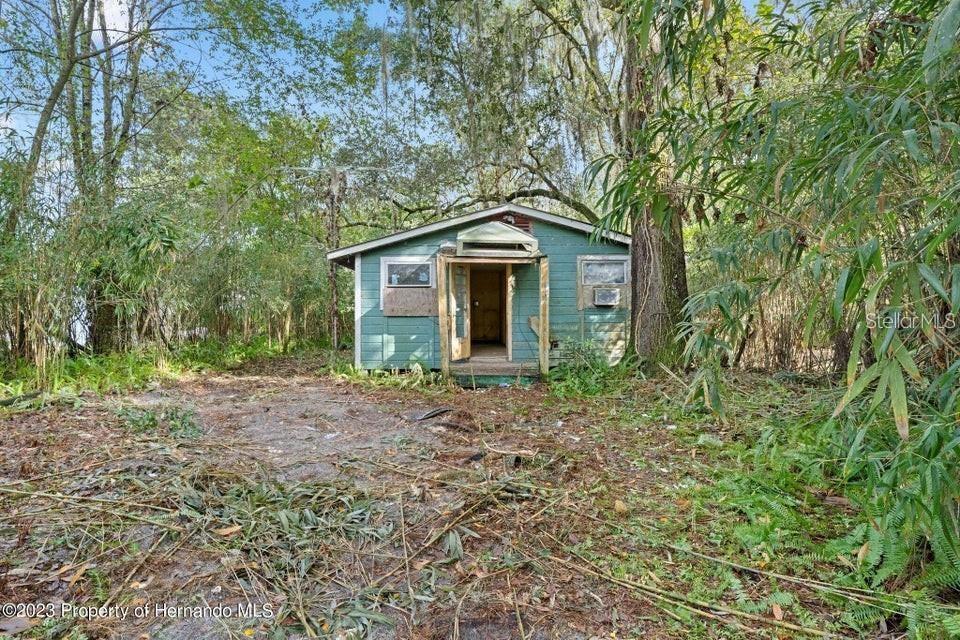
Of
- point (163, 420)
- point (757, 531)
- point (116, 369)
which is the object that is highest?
point (116, 369)

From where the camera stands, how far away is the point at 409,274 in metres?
7.99

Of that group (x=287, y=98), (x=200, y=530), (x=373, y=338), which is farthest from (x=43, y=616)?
(x=287, y=98)

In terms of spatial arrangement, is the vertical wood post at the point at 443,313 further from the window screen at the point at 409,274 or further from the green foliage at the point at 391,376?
the window screen at the point at 409,274

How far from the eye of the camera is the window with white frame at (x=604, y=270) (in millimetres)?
7910

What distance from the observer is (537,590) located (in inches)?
79.2

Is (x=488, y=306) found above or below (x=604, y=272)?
below

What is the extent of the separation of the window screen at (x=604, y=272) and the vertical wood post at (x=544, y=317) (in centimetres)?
107

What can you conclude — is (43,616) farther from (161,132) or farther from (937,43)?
(161,132)

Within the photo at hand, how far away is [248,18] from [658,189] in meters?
9.90

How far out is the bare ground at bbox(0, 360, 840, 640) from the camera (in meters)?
1.86

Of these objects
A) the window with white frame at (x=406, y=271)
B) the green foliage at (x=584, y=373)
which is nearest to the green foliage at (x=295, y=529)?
the green foliage at (x=584, y=373)

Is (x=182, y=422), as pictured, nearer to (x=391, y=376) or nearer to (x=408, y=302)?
(x=391, y=376)

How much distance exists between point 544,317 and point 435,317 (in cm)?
198

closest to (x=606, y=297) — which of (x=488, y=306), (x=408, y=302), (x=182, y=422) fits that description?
(x=408, y=302)
